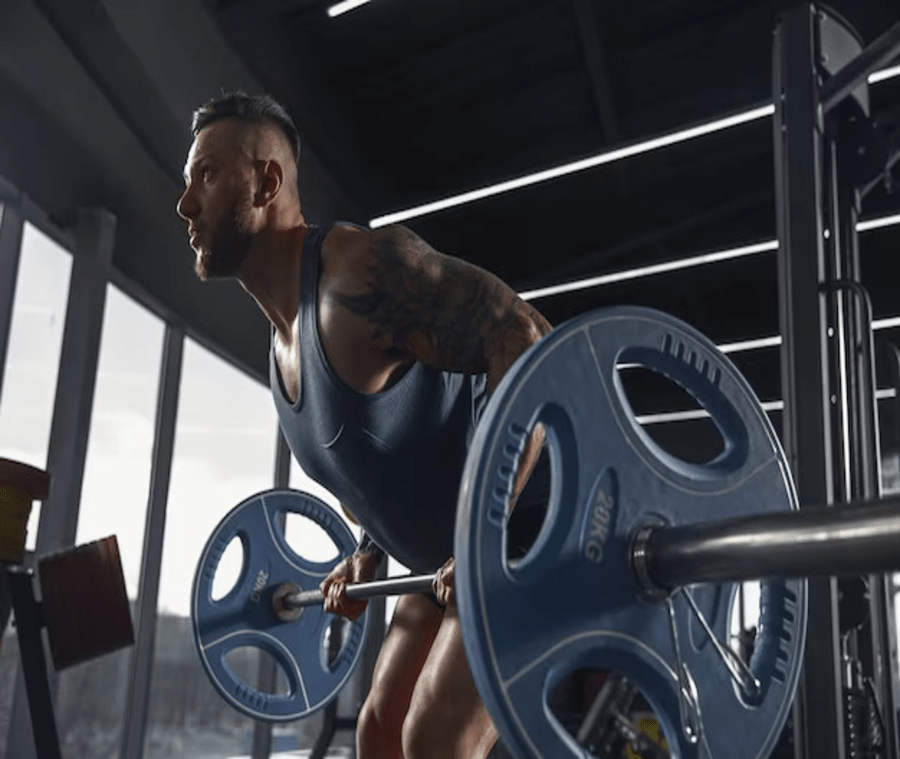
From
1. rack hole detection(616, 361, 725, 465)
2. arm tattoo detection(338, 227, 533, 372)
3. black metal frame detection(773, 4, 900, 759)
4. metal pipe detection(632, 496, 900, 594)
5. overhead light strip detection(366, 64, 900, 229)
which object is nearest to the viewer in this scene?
metal pipe detection(632, 496, 900, 594)

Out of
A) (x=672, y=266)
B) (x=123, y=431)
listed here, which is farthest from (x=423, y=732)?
(x=672, y=266)

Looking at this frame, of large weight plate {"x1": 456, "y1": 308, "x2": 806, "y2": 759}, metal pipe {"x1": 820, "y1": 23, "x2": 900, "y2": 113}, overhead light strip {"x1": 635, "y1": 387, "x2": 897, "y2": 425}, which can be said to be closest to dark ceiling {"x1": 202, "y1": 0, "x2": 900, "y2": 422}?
metal pipe {"x1": 820, "y1": 23, "x2": 900, "y2": 113}

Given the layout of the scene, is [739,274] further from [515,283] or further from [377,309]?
[377,309]

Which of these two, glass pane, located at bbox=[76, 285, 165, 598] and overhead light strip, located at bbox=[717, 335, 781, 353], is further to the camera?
overhead light strip, located at bbox=[717, 335, 781, 353]

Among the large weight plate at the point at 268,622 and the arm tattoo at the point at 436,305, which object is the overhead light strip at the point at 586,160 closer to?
the large weight plate at the point at 268,622

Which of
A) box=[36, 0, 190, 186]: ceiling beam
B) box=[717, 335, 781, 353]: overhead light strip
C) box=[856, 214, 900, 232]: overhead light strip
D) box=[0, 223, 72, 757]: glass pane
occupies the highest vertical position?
box=[717, 335, 781, 353]: overhead light strip

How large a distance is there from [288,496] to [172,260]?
2.28 metres

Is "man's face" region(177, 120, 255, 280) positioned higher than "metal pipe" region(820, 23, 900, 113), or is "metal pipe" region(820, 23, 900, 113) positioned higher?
"metal pipe" region(820, 23, 900, 113)

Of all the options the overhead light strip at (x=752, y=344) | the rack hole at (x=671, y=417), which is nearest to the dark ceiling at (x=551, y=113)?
the overhead light strip at (x=752, y=344)

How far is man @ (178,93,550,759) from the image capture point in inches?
59.4

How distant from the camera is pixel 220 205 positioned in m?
1.66

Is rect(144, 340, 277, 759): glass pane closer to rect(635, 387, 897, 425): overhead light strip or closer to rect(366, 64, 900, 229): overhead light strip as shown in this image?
rect(366, 64, 900, 229): overhead light strip

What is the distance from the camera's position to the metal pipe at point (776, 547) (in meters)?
0.67

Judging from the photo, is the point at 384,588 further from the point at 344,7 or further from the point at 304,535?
the point at 304,535
